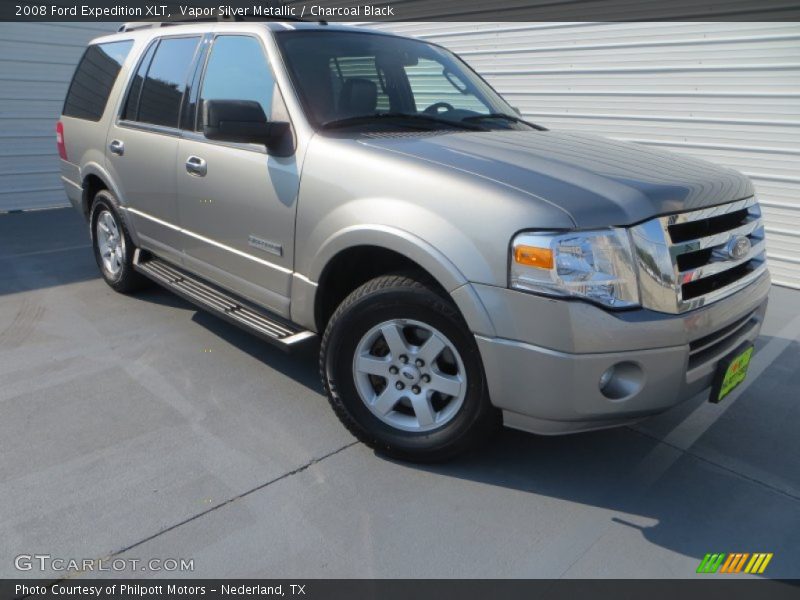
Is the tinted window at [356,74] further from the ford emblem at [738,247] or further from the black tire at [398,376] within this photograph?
the ford emblem at [738,247]

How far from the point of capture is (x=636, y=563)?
2369 millimetres

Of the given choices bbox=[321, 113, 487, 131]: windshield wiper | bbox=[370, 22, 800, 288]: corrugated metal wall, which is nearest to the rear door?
bbox=[321, 113, 487, 131]: windshield wiper

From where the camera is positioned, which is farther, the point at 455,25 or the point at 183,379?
the point at 455,25

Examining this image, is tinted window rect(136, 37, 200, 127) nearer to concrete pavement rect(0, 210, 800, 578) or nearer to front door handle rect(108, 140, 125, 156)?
front door handle rect(108, 140, 125, 156)

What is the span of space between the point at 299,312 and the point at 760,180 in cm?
465

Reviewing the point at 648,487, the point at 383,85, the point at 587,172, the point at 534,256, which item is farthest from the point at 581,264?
the point at 383,85

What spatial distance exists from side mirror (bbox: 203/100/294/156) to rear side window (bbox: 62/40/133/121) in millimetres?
2207

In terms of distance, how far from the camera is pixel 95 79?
5039 millimetres

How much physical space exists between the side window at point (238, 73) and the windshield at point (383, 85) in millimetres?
157

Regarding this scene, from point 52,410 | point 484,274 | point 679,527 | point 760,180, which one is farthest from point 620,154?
point 760,180

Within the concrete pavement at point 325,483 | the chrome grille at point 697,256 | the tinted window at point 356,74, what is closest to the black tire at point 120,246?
the concrete pavement at point 325,483

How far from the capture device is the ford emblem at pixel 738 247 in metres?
2.77

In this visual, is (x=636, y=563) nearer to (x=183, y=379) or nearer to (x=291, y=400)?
(x=291, y=400)

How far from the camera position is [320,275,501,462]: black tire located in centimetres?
264
